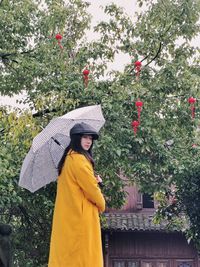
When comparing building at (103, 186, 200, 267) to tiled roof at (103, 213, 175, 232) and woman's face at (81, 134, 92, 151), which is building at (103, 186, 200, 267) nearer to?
tiled roof at (103, 213, 175, 232)

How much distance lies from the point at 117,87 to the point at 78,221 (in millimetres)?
6557

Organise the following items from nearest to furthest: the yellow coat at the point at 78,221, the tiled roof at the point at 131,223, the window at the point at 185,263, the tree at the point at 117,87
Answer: the yellow coat at the point at 78,221 → the tree at the point at 117,87 → the tiled roof at the point at 131,223 → the window at the point at 185,263

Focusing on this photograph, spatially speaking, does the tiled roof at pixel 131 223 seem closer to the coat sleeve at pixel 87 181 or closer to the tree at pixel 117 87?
the tree at pixel 117 87

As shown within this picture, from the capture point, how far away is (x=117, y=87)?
11.8 metres

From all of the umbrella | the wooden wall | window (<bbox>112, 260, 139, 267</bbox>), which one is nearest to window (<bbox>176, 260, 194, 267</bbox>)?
the wooden wall

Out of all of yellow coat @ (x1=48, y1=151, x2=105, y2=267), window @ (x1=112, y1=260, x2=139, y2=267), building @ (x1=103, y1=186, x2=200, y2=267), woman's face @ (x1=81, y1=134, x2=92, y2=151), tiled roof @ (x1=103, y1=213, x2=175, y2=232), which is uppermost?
tiled roof @ (x1=103, y1=213, x2=175, y2=232)

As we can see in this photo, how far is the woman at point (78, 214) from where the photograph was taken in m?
5.46

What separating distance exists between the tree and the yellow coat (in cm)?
508

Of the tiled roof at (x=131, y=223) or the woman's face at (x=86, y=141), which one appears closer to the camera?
the woman's face at (x=86, y=141)

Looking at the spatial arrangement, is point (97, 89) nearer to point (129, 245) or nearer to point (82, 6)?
point (82, 6)

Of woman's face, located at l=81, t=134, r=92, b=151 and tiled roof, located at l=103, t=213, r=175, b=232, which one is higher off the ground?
tiled roof, located at l=103, t=213, r=175, b=232

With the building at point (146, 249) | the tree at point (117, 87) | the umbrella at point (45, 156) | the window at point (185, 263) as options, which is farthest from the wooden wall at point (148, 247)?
the umbrella at point (45, 156)

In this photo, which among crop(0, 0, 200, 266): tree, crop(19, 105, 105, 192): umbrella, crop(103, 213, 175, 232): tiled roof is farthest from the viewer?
crop(103, 213, 175, 232): tiled roof

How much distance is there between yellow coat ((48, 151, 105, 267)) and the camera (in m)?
5.46
